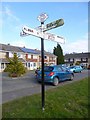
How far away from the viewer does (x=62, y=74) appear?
15320 mm

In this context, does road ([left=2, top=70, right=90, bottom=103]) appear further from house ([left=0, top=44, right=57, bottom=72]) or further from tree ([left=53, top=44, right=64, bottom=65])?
tree ([left=53, top=44, right=64, bottom=65])

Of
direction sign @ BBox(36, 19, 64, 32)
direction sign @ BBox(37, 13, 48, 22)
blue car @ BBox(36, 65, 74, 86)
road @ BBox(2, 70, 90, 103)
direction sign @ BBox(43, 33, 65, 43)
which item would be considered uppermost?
direction sign @ BBox(37, 13, 48, 22)

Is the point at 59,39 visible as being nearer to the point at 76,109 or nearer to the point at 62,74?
the point at 76,109

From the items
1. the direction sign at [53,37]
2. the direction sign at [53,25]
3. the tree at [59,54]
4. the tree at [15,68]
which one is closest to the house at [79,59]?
the tree at [59,54]

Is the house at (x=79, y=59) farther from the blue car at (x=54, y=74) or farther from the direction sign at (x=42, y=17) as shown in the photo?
the direction sign at (x=42, y=17)

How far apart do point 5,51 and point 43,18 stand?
3902 cm

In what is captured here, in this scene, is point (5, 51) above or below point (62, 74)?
above

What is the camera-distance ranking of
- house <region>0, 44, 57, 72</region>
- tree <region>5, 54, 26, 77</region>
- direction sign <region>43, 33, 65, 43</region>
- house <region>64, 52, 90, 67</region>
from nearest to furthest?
direction sign <region>43, 33, 65, 43</region>
tree <region>5, 54, 26, 77</region>
house <region>0, 44, 57, 72</region>
house <region>64, 52, 90, 67</region>

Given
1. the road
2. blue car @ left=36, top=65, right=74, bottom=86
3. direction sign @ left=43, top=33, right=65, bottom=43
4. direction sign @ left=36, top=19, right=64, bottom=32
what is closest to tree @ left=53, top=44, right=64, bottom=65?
the road

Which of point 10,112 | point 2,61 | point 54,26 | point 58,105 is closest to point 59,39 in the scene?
point 54,26

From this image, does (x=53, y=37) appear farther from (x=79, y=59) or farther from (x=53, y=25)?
(x=79, y=59)

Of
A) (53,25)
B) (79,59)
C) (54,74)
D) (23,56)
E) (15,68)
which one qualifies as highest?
(23,56)

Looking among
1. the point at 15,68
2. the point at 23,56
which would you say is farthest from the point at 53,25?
the point at 23,56

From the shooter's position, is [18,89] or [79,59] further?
[79,59]
